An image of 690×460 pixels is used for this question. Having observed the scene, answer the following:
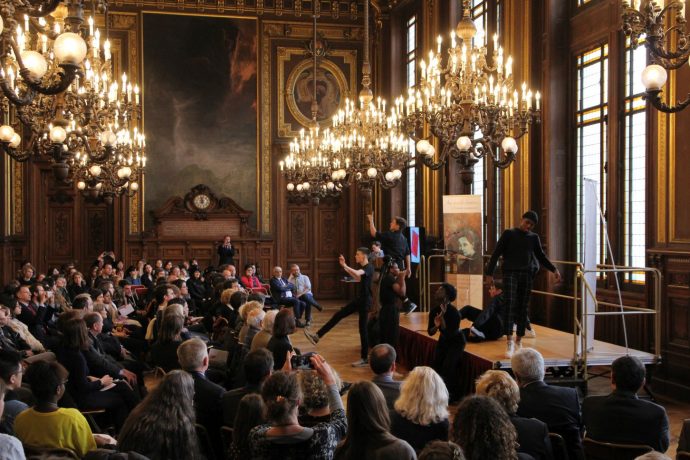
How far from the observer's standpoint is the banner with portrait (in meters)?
12.2

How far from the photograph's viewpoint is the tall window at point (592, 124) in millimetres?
10812

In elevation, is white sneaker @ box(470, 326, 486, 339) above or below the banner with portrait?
below

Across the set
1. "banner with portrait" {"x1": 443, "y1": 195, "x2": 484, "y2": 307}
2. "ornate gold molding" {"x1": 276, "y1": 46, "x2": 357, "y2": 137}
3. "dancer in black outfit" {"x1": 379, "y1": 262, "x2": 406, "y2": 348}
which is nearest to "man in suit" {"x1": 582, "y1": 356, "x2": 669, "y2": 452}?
"dancer in black outfit" {"x1": 379, "y1": 262, "x2": 406, "y2": 348}

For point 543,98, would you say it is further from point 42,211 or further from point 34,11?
point 42,211

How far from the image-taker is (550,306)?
11758 millimetres

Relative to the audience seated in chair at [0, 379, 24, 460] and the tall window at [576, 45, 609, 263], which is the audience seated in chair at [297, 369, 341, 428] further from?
the tall window at [576, 45, 609, 263]

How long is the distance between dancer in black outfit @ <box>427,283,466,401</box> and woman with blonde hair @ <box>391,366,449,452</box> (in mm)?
4367

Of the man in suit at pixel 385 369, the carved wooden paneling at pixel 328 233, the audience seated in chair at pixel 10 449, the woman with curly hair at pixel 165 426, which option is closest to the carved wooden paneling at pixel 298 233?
the carved wooden paneling at pixel 328 233

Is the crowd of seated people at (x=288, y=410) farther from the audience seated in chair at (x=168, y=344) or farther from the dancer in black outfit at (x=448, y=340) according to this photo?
the dancer in black outfit at (x=448, y=340)

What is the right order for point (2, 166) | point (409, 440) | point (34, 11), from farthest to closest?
point (2, 166)
point (34, 11)
point (409, 440)

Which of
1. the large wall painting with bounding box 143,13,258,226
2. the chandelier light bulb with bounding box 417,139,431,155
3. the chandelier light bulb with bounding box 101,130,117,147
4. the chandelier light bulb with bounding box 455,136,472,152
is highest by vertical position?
the large wall painting with bounding box 143,13,258,226

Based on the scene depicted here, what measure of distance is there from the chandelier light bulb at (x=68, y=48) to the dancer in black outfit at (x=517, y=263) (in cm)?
529

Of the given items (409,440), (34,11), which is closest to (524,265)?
(409,440)

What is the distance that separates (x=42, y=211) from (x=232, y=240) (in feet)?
17.5
